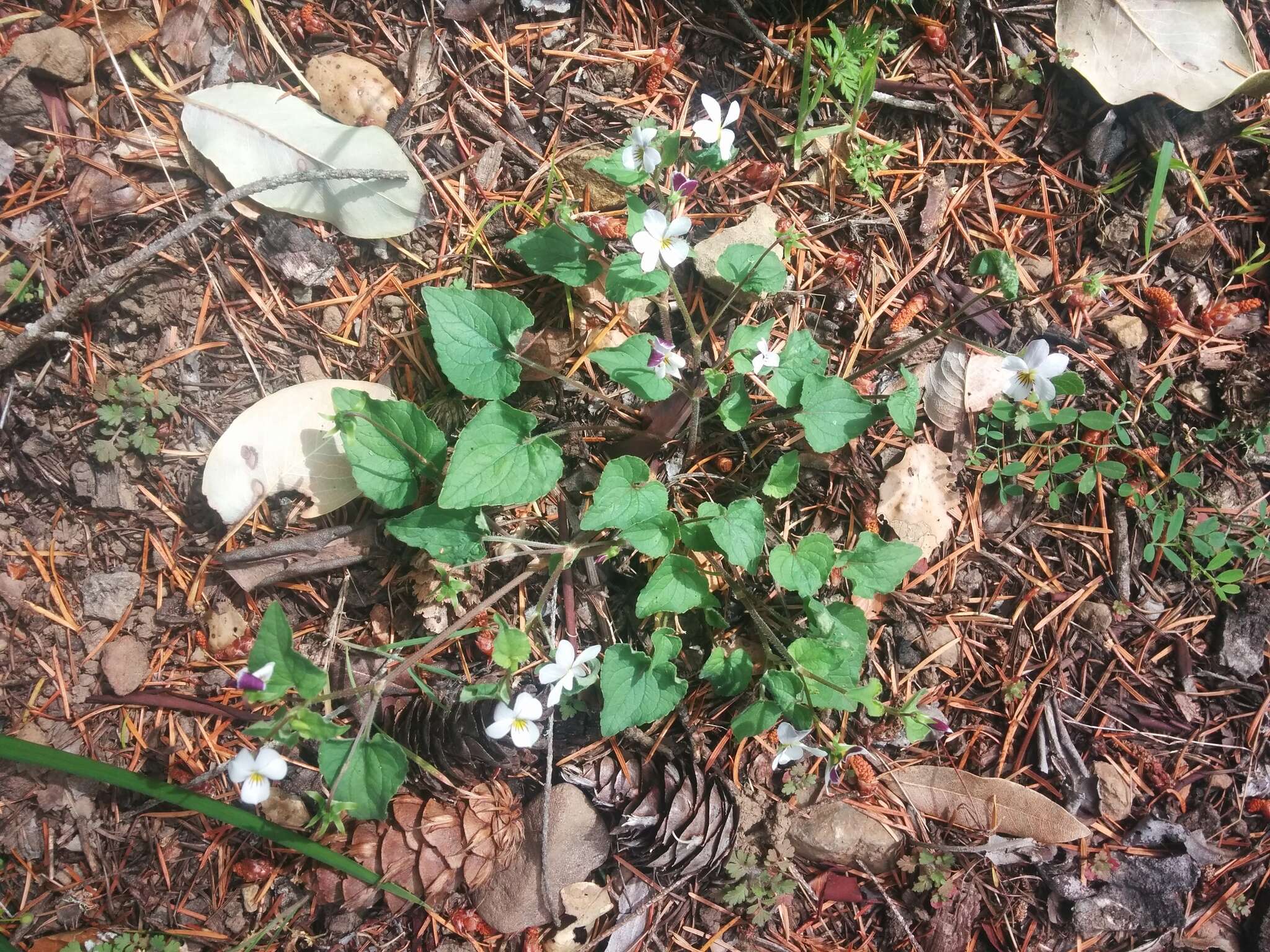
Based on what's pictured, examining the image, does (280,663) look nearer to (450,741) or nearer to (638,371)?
(450,741)

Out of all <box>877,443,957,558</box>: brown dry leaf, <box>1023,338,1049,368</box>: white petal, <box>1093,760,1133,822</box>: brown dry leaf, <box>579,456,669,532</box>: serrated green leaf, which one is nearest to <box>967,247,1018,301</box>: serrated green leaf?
<box>1023,338,1049,368</box>: white petal

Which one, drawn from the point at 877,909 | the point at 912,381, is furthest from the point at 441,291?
the point at 877,909

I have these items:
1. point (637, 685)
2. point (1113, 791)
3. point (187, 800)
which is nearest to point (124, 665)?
point (187, 800)

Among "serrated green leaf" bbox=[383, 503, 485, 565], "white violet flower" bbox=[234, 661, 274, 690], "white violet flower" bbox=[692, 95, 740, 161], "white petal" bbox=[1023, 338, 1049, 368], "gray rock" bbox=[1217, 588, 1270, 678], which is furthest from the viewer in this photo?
"gray rock" bbox=[1217, 588, 1270, 678]

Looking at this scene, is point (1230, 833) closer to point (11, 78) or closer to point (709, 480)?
point (709, 480)

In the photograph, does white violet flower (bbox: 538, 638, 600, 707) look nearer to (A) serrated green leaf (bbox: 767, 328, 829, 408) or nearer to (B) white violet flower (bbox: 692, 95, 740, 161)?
(A) serrated green leaf (bbox: 767, 328, 829, 408)

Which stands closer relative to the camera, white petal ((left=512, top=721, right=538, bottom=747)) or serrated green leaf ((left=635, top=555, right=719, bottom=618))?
white petal ((left=512, top=721, right=538, bottom=747))
